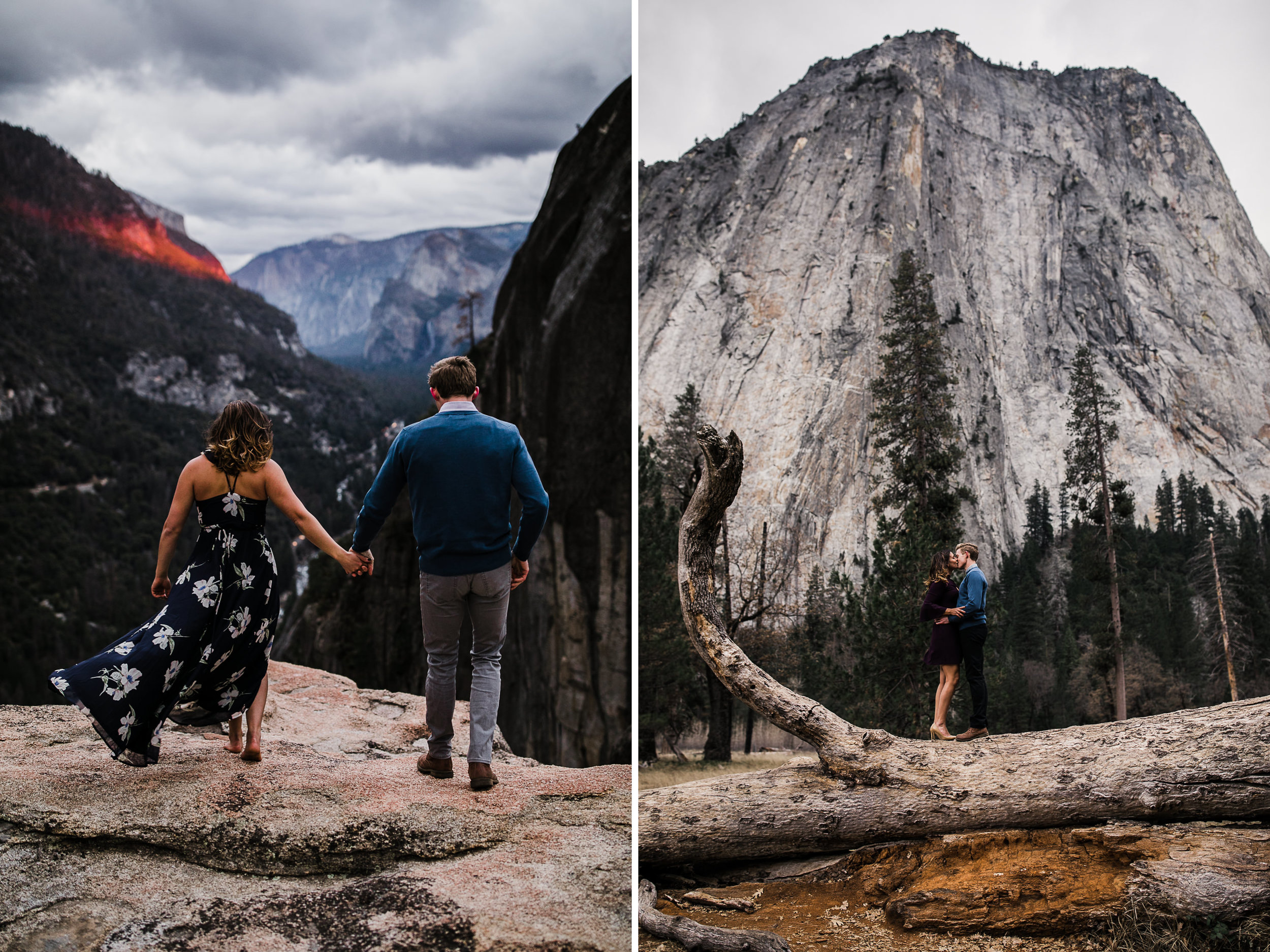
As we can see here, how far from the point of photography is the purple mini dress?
17.9ft

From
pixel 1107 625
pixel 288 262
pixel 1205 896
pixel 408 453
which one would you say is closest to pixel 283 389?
pixel 288 262

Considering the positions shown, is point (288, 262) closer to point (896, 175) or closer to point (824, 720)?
point (824, 720)

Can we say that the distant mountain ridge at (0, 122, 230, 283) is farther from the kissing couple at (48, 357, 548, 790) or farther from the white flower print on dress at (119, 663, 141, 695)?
the white flower print on dress at (119, 663, 141, 695)

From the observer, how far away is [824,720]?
188 inches

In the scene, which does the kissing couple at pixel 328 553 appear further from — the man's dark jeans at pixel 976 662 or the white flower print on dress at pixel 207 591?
the man's dark jeans at pixel 976 662

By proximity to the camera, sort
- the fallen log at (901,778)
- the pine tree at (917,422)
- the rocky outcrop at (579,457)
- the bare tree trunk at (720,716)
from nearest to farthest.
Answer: the fallen log at (901,778) < the rocky outcrop at (579,457) < the pine tree at (917,422) < the bare tree trunk at (720,716)

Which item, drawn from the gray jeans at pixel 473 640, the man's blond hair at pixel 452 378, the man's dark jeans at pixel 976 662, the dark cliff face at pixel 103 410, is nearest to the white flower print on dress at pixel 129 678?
the gray jeans at pixel 473 640

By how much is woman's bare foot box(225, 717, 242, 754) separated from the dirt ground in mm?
2185

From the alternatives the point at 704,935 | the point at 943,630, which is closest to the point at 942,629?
the point at 943,630

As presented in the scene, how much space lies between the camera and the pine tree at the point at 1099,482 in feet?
47.6

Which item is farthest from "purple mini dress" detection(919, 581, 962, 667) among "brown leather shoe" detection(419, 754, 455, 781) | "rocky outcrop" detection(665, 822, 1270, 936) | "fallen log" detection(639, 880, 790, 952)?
"brown leather shoe" detection(419, 754, 455, 781)

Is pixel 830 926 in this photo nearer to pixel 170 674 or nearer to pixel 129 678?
pixel 170 674

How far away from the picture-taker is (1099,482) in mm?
16547

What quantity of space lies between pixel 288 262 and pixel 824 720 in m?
7.11
